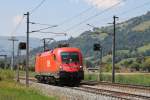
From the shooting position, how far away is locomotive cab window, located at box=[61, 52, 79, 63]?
43.2m

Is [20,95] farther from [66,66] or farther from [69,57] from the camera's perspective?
[69,57]

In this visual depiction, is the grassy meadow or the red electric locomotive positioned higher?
the red electric locomotive

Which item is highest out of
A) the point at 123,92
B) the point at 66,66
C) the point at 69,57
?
the point at 69,57

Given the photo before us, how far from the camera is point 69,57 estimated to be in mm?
43344

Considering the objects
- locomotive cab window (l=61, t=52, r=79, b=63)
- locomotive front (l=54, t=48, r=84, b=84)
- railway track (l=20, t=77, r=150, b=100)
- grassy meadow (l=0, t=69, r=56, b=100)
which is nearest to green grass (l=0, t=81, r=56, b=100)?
grassy meadow (l=0, t=69, r=56, b=100)

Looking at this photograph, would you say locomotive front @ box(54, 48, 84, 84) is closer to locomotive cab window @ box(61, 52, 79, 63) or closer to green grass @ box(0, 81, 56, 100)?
locomotive cab window @ box(61, 52, 79, 63)

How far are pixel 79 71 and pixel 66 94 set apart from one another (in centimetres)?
1471

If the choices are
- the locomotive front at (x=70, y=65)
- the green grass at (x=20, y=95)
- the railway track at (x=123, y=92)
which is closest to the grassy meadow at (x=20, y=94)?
the green grass at (x=20, y=95)

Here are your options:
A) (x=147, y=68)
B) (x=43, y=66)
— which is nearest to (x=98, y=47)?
(x=43, y=66)

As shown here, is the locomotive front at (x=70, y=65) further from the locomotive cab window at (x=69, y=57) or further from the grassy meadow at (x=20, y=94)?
the grassy meadow at (x=20, y=94)

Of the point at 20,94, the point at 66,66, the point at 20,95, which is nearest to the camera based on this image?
the point at 20,95

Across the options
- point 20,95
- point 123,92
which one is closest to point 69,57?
point 123,92

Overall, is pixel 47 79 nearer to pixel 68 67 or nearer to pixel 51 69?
pixel 51 69

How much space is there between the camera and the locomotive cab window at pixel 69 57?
142 ft
